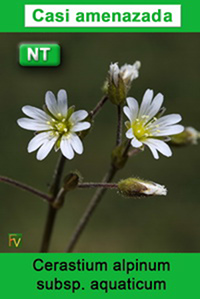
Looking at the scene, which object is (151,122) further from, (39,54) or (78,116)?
(39,54)

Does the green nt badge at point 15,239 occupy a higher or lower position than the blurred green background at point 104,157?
lower

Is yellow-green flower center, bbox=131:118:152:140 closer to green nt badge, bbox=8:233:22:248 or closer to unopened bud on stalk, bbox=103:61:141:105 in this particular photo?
unopened bud on stalk, bbox=103:61:141:105

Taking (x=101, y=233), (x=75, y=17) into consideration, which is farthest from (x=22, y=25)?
(x=101, y=233)

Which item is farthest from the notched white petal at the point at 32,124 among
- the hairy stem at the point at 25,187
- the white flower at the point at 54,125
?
the hairy stem at the point at 25,187

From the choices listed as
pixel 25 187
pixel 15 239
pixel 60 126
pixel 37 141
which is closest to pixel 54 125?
pixel 60 126

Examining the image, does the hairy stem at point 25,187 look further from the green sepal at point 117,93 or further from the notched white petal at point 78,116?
the green sepal at point 117,93
